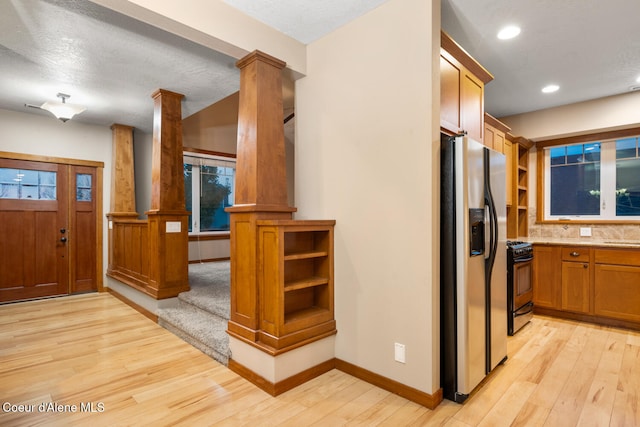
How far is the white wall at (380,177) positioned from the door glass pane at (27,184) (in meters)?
4.57

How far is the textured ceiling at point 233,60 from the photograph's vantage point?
2377mm

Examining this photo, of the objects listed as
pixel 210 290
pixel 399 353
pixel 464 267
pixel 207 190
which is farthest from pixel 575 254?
pixel 207 190

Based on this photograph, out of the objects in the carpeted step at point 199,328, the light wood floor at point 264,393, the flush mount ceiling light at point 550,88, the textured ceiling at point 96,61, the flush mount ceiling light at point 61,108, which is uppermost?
→ the flush mount ceiling light at point 550,88

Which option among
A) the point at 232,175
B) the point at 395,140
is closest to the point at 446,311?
the point at 395,140

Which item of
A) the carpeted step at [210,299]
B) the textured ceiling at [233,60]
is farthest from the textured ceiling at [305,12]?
the carpeted step at [210,299]

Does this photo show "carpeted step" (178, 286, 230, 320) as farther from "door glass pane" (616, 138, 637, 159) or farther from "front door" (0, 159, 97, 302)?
"door glass pane" (616, 138, 637, 159)

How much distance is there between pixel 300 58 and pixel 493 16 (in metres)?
1.55

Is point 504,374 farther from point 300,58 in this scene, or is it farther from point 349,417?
point 300,58

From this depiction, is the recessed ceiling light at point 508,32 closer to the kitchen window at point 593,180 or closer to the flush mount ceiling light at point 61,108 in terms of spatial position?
the kitchen window at point 593,180

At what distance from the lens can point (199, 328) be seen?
3.19 meters

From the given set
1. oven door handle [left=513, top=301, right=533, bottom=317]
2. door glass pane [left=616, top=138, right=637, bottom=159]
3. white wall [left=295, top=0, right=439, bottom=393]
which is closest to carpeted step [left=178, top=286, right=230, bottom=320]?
white wall [left=295, top=0, right=439, bottom=393]

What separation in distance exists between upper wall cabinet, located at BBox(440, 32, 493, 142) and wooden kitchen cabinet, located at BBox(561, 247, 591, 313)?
2052mm

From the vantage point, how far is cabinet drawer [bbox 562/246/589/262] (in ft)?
12.3

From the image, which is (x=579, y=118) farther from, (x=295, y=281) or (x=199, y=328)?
(x=199, y=328)
